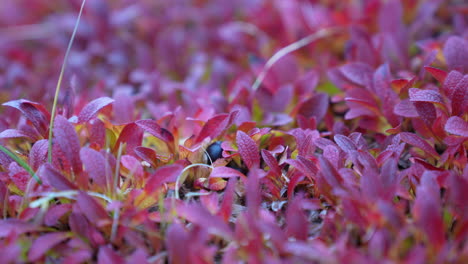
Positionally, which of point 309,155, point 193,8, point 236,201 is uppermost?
point 193,8

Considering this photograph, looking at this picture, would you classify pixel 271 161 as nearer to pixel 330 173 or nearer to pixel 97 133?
pixel 330 173

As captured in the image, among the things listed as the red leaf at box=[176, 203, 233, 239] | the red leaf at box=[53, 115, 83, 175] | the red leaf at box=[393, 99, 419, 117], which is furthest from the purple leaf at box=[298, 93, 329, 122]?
the red leaf at box=[53, 115, 83, 175]

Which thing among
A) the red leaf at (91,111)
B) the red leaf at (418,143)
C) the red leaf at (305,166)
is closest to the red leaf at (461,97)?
the red leaf at (418,143)

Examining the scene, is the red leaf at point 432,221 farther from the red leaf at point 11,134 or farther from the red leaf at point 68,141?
the red leaf at point 11,134

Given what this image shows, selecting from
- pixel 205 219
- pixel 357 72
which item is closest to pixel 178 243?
pixel 205 219

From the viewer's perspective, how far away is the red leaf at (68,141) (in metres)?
1.00

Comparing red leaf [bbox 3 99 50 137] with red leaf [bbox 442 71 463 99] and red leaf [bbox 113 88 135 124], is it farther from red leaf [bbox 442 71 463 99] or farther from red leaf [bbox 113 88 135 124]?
red leaf [bbox 442 71 463 99]

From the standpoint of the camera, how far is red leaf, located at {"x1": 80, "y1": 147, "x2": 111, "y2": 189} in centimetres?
95

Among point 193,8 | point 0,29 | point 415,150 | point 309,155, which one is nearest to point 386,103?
point 415,150

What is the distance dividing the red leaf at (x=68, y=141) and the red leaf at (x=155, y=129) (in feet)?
0.52

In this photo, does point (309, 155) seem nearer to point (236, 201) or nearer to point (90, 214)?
point (236, 201)

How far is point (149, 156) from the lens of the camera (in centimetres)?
108

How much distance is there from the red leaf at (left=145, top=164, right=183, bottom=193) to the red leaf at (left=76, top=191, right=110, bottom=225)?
0.36 feet

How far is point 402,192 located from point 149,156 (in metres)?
0.61
